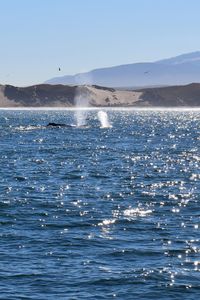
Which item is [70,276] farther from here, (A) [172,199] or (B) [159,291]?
(A) [172,199]

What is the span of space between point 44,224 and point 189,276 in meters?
11.4

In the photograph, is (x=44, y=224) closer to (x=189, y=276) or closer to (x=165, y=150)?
(x=189, y=276)

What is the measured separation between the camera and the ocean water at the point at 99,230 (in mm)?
27281

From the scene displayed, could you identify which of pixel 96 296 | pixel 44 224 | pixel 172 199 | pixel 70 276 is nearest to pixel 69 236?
pixel 44 224

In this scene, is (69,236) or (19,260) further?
(69,236)

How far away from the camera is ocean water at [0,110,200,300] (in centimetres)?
2728

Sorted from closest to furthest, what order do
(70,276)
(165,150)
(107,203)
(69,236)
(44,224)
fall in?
(70,276), (69,236), (44,224), (107,203), (165,150)

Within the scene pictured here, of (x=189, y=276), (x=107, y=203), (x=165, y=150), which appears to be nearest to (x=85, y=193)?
(x=107, y=203)

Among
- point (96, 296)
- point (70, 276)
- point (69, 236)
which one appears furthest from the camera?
point (69, 236)

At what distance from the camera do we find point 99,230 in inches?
1419

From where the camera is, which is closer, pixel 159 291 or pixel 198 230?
pixel 159 291

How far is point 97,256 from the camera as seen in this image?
1217 inches

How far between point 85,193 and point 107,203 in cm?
492

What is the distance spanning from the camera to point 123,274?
2841 centimetres
